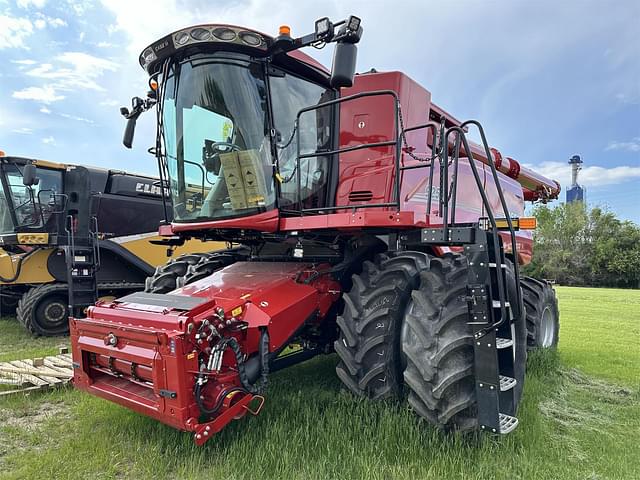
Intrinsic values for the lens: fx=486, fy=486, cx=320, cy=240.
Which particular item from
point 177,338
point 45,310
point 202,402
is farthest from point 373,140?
point 45,310

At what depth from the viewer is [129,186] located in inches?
406

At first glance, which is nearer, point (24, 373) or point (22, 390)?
point (22, 390)

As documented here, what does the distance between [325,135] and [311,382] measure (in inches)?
95.4

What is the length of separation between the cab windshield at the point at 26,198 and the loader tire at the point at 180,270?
4690mm

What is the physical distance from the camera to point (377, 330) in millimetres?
3648

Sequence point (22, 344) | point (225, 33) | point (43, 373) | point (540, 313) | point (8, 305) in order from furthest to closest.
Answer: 1. point (8, 305)
2. point (22, 344)
3. point (540, 313)
4. point (43, 373)
5. point (225, 33)

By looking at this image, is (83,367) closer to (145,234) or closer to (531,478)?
(531,478)

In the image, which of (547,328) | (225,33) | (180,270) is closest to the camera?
(225,33)

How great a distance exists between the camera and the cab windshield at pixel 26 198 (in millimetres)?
8719

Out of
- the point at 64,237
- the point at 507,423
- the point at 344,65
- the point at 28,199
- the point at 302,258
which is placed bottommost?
the point at 507,423

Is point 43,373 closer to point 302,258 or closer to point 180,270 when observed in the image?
point 180,270

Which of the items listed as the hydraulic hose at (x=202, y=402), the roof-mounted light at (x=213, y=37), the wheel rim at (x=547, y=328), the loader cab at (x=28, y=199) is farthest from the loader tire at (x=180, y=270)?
the loader cab at (x=28, y=199)

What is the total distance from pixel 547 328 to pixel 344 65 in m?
5.13

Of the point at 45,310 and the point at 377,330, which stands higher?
the point at 377,330
